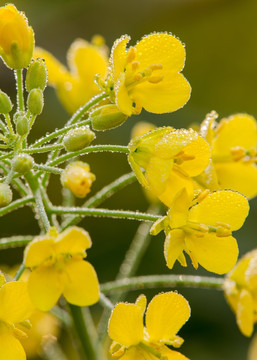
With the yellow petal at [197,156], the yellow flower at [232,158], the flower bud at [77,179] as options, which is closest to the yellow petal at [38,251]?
the flower bud at [77,179]

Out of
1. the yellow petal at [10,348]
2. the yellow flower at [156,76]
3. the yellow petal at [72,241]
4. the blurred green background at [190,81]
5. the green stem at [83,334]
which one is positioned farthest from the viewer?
the blurred green background at [190,81]

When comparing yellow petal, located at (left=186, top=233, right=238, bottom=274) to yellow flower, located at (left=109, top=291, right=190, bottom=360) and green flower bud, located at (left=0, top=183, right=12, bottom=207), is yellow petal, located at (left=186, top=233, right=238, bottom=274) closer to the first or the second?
yellow flower, located at (left=109, top=291, right=190, bottom=360)

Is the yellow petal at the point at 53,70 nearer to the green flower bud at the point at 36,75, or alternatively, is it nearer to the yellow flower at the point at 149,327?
the green flower bud at the point at 36,75

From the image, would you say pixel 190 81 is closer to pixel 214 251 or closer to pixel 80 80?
pixel 80 80

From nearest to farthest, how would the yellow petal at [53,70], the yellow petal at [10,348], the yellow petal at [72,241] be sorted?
the yellow petal at [72,241]
the yellow petal at [10,348]
the yellow petal at [53,70]

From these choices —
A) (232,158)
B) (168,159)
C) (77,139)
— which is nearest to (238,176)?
(232,158)

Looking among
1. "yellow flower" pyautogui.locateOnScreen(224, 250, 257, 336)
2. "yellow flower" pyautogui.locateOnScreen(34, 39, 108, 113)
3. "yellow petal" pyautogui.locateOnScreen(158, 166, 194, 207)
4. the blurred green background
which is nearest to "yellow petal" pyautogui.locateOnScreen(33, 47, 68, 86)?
"yellow flower" pyautogui.locateOnScreen(34, 39, 108, 113)
